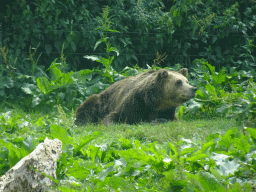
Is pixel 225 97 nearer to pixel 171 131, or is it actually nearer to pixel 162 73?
pixel 171 131

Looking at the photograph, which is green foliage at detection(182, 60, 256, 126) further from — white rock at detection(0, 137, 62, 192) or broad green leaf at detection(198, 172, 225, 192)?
white rock at detection(0, 137, 62, 192)

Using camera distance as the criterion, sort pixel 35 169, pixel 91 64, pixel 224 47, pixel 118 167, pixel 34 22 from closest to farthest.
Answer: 1. pixel 35 169
2. pixel 118 167
3. pixel 34 22
4. pixel 91 64
5. pixel 224 47

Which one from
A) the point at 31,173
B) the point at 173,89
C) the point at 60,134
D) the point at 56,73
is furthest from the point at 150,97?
the point at 31,173

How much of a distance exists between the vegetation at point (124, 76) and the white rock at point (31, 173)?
0.43 feet

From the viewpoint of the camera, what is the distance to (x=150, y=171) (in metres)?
2.48

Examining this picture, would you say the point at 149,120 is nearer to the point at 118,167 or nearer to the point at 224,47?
the point at 118,167

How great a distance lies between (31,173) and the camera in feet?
7.22

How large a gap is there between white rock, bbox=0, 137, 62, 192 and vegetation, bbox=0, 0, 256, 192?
0.43 ft

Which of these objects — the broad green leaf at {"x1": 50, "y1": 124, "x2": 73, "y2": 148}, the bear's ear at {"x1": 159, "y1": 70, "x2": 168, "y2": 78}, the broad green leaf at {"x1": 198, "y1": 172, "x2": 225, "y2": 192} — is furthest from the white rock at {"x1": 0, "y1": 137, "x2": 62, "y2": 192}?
the bear's ear at {"x1": 159, "y1": 70, "x2": 168, "y2": 78}

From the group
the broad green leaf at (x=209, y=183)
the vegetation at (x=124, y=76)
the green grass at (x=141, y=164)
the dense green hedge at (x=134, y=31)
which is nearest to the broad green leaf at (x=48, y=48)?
the dense green hedge at (x=134, y=31)

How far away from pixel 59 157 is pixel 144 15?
23.4 feet

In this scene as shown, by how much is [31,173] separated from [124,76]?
540 cm

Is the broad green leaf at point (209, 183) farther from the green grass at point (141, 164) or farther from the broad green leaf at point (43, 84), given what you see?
the broad green leaf at point (43, 84)

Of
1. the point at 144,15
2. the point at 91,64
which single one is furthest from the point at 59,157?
the point at 144,15
